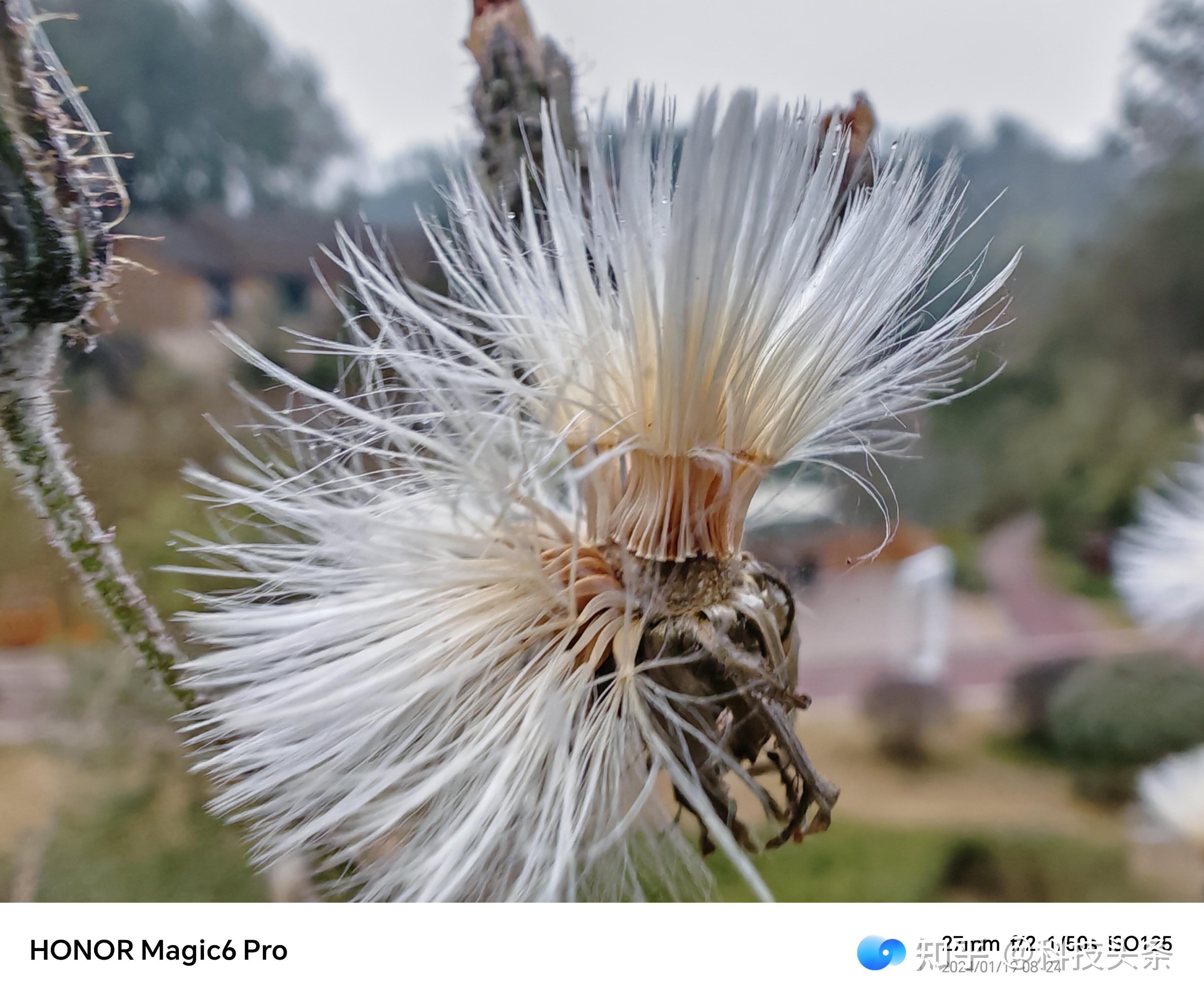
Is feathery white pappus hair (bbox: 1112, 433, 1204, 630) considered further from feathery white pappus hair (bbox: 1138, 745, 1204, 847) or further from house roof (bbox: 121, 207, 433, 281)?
house roof (bbox: 121, 207, 433, 281)

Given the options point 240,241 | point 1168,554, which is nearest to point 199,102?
point 240,241

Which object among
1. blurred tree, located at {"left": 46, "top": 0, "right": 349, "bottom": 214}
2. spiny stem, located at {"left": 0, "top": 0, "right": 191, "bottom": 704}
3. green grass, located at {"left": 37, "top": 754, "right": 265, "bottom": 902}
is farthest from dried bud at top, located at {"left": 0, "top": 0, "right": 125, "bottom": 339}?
green grass, located at {"left": 37, "top": 754, "right": 265, "bottom": 902}

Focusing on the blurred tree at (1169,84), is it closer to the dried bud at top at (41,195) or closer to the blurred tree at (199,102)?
the blurred tree at (199,102)
